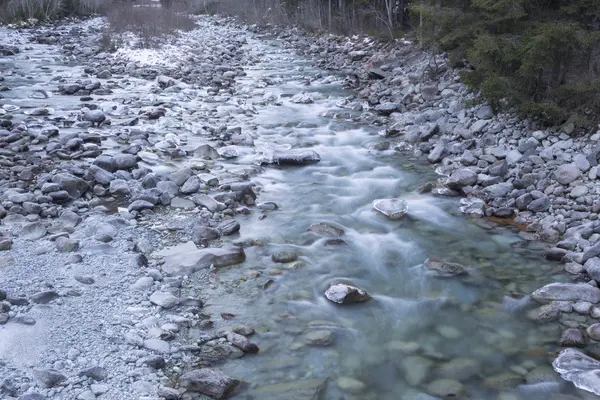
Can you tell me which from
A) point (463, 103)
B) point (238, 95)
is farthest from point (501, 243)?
point (238, 95)

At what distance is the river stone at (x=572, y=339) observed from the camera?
4.59 metres

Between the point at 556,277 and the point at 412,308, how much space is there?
156cm

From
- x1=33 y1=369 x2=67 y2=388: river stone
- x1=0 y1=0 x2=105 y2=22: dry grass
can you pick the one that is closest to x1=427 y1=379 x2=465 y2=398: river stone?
x1=33 y1=369 x2=67 y2=388: river stone

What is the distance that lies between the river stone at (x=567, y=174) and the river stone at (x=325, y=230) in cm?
290

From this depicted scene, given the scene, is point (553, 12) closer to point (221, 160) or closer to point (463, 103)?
point (463, 103)

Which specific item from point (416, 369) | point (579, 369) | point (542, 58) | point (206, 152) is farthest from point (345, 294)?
point (542, 58)

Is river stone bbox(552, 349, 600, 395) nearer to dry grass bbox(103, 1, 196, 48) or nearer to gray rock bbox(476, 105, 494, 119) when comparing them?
gray rock bbox(476, 105, 494, 119)

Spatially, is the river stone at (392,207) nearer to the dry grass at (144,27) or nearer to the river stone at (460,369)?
the river stone at (460,369)

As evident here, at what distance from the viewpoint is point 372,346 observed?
467 cm

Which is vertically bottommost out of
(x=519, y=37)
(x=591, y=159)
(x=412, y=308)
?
(x=412, y=308)

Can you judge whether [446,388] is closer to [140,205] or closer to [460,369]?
[460,369]

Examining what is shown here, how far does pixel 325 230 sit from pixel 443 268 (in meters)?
1.49

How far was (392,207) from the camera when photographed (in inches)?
291

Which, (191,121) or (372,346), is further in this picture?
(191,121)
